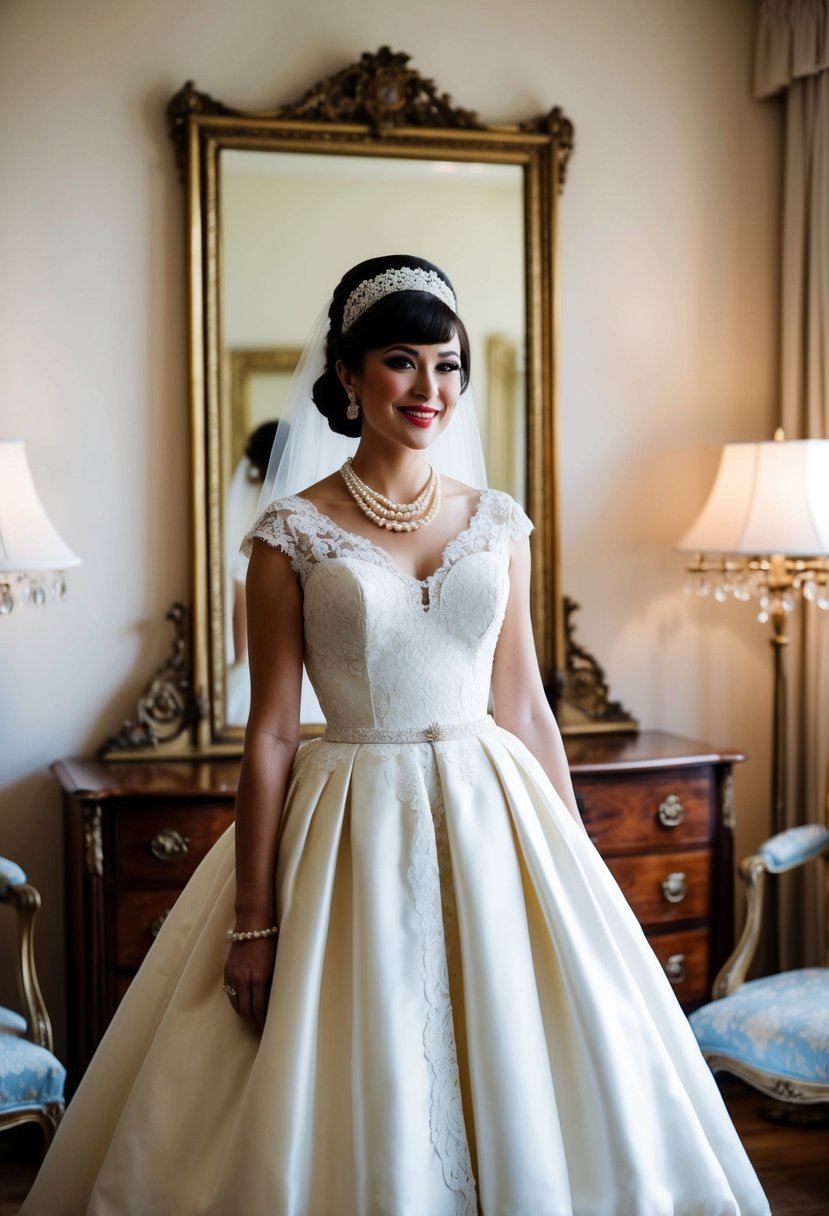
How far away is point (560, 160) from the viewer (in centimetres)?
353

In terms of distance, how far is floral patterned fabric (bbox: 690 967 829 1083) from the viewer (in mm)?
2545

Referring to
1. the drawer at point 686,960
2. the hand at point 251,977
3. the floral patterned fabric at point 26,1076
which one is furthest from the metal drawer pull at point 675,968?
the hand at point 251,977

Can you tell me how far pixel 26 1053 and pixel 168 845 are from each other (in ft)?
1.87

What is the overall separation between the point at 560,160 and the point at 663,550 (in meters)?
1.13

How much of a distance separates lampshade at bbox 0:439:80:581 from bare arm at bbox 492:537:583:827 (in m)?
1.22

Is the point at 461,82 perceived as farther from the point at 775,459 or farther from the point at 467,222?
the point at 775,459

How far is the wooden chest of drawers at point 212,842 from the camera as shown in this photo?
2908mm

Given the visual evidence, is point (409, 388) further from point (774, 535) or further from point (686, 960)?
point (686, 960)

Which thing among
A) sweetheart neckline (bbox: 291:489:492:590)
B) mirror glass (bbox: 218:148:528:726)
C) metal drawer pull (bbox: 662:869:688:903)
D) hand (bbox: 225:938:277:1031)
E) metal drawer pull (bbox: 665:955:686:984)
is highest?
mirror glass (bbox: 218:148:528:726)

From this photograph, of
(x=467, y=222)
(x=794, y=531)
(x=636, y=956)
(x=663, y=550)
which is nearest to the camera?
(x=636, y=956)

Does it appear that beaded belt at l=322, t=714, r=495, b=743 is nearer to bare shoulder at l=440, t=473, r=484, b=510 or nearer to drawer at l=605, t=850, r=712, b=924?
bare shoulder at l=440, t=473, r=484, b=510

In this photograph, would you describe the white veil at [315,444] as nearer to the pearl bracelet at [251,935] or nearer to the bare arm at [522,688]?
the bare arm at [522,688]

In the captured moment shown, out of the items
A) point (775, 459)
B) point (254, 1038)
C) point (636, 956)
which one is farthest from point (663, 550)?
point (254, 1038)

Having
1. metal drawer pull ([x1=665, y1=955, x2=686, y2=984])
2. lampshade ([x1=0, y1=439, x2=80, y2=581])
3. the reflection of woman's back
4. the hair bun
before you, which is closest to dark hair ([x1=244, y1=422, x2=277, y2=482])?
the reflection of woman's back
